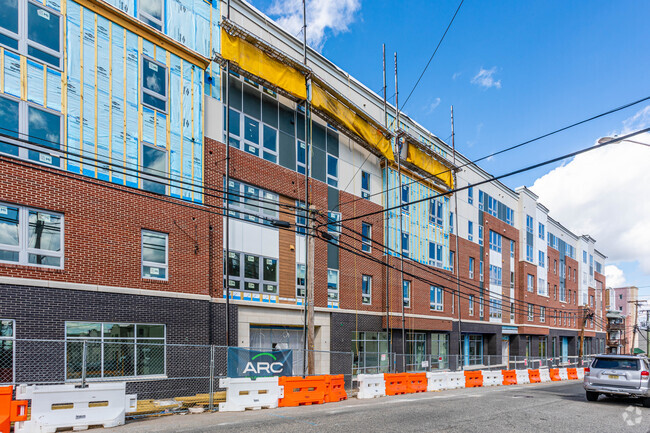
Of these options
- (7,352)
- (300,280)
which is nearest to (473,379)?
(300,280)

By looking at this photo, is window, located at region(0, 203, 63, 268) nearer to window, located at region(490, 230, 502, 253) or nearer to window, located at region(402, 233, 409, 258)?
window, located at region(402, 233, 409, 258)

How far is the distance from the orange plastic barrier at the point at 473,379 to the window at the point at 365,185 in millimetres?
10385

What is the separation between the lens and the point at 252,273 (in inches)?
757

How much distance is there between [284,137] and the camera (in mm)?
21375

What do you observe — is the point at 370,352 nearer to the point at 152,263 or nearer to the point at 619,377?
the point at 619,377

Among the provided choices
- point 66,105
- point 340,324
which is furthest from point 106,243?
point 340,324

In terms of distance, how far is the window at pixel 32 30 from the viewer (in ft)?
42.4

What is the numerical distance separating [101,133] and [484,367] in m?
32.9

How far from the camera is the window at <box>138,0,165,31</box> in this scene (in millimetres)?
16147

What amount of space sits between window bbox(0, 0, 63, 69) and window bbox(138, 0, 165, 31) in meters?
2.90

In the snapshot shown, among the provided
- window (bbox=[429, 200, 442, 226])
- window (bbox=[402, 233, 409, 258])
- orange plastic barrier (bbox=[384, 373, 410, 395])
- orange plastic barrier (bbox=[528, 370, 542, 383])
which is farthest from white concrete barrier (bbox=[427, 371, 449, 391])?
window (bbox=[429, 200, 442, 226])

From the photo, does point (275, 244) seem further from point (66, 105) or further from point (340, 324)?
point (66, 105)

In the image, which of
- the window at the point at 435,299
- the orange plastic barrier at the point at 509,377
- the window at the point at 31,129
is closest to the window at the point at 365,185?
the window at the point at 435,299

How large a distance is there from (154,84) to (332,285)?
482 inches
